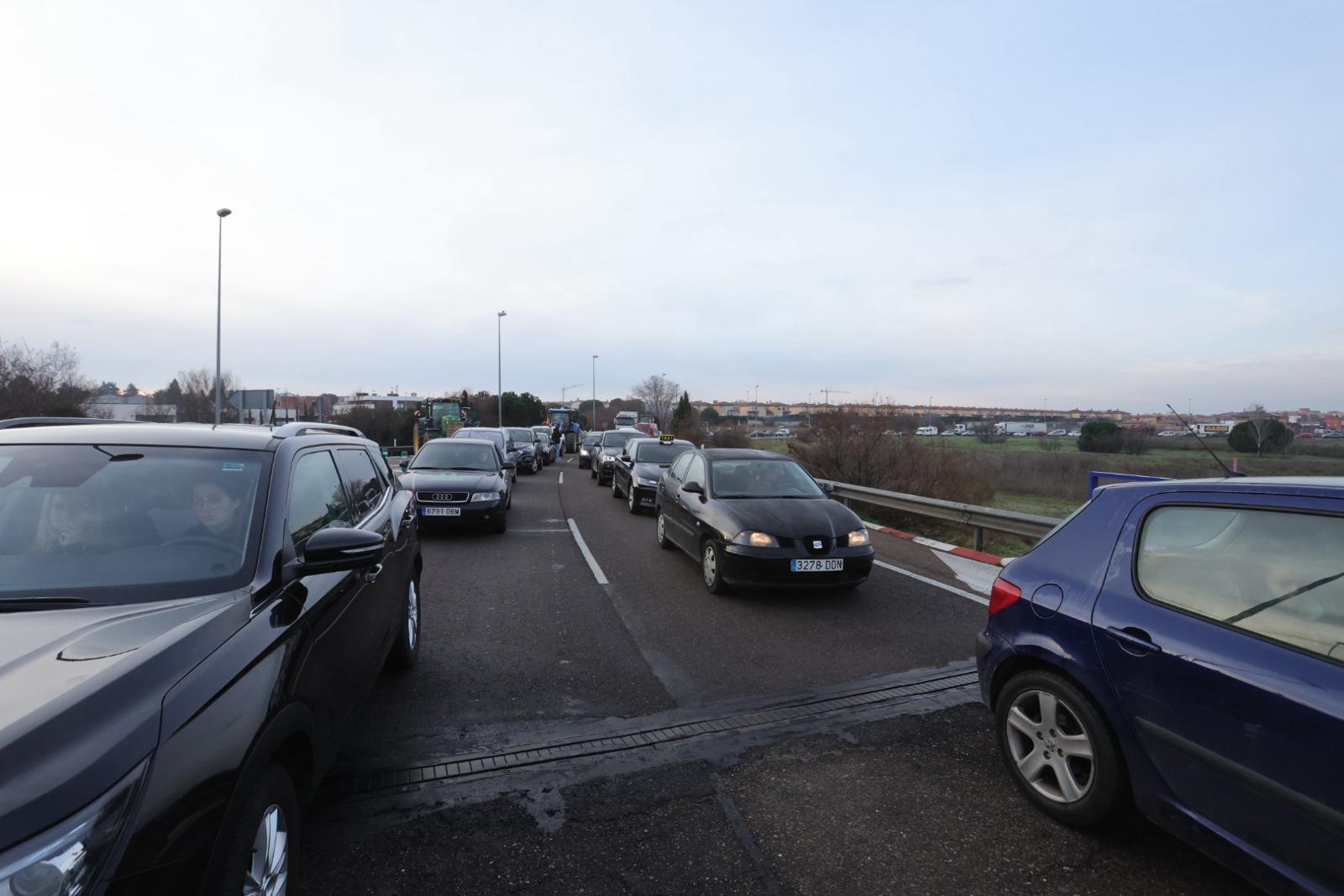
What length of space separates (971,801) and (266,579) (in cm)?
318

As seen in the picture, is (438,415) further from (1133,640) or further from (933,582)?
(1133,640)

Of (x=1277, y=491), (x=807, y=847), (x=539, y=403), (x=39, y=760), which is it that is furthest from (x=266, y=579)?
(x=539, y=403)

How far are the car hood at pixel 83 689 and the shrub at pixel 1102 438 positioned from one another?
10.9 m

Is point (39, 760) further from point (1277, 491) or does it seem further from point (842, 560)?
point (842, 560)

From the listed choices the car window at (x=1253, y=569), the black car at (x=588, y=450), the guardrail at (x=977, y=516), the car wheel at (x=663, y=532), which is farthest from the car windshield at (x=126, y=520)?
the black car at (x=588, y=450)

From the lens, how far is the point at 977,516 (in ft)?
31.7

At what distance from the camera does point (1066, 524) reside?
3355 mm

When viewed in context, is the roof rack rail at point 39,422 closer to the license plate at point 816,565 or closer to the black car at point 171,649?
the black car at point 171,649

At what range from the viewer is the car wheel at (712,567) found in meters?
7.13

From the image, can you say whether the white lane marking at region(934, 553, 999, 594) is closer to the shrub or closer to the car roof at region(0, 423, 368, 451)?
the shrub

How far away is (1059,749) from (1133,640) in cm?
68

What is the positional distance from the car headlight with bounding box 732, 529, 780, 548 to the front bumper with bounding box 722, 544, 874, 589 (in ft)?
0.13

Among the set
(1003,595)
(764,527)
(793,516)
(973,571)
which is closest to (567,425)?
(973,571)

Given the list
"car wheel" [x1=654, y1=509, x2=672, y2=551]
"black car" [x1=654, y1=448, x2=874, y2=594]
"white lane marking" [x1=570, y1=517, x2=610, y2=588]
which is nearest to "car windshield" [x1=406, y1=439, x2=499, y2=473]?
"white lane marking" [x1=570, y1=517, x2=610, y2=588]
